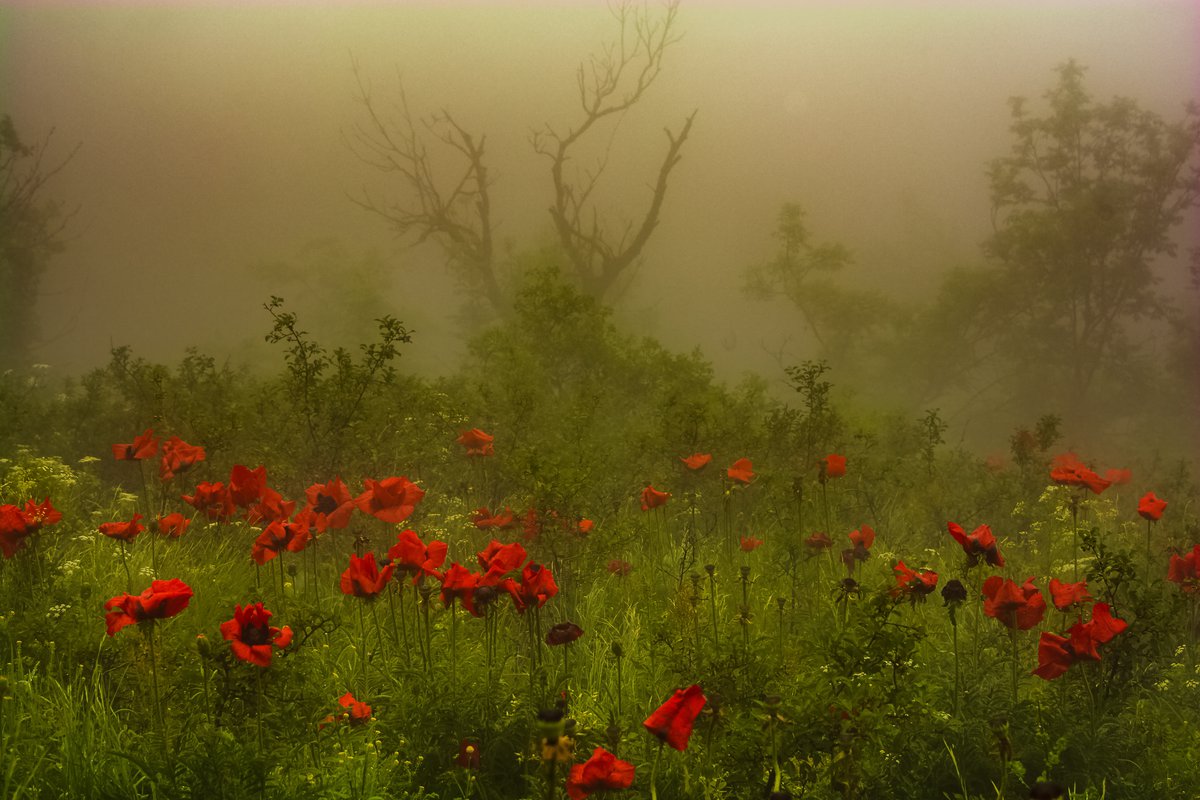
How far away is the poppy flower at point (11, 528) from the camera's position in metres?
3.68

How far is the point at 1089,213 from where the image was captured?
19.2 meters

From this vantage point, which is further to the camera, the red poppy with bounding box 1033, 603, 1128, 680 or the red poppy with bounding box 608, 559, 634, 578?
the red poppy with bounding box 608, 559, 634, 578

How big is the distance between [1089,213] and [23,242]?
822 inches

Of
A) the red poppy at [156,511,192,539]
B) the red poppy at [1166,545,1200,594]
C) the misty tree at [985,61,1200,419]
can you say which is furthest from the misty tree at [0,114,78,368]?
the misty tree at [985,61,1200,419]

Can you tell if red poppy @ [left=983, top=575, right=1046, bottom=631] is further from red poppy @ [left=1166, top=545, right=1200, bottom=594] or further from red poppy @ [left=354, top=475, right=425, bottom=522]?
red poppy @ [left=354, top=475, right=425, bottom=522]

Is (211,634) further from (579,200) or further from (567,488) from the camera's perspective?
(579,200)

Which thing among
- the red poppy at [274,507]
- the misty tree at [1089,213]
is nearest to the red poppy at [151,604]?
the red poppy at [274,507]

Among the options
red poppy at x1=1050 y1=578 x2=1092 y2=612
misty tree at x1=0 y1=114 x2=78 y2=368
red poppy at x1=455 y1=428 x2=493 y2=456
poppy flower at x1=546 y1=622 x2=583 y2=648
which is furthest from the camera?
misty tree at x1=0 y1=114 x2=78 y2=368

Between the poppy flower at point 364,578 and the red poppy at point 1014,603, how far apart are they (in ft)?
6.66

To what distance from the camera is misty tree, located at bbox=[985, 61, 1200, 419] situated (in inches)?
755

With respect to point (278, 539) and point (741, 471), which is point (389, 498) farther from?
point (741, 471)

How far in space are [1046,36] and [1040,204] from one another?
1177 inches

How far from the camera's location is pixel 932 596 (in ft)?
18.0

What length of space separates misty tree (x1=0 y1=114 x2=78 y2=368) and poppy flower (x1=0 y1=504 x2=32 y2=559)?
42.7 feet
